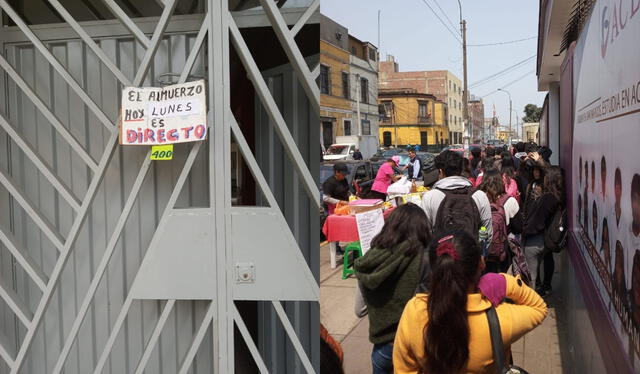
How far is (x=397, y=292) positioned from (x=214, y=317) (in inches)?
46.2

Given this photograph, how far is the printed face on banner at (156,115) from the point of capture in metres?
3.12

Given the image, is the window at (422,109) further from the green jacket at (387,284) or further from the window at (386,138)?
the green jacket at (387,284)

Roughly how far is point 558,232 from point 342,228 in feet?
10.7

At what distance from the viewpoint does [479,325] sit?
2826 mm

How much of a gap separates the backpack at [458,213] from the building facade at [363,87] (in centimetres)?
3794

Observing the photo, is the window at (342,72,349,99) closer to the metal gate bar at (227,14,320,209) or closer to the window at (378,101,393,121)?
the window at (378,101,393,121)

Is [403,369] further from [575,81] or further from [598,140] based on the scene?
[575,81]

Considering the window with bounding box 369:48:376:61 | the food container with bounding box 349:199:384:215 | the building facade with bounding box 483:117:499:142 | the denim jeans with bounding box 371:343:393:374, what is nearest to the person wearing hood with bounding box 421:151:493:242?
the denim jeans with bounding box 371:343:393:374

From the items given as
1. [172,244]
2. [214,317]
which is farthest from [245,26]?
[214,317]

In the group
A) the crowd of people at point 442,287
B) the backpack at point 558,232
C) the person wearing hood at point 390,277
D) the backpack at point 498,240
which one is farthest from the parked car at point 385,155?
the person wearing hood at point 390,277

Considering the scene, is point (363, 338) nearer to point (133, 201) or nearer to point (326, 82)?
point (133, 201)

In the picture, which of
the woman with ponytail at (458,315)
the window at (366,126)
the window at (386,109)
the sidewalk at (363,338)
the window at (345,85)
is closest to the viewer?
the woman with ponytail at (458,315)

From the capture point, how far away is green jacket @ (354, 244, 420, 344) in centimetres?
375

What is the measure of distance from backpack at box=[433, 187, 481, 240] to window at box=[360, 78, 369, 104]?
4171cm
